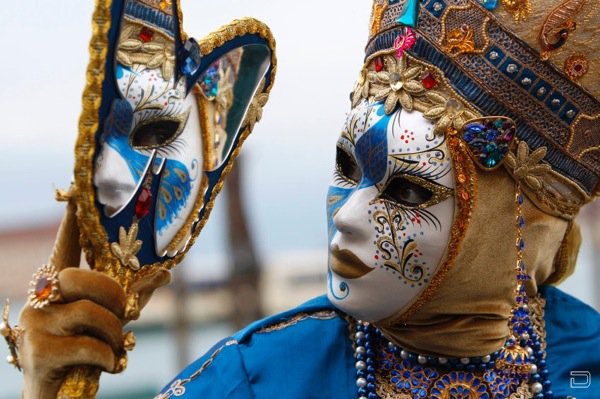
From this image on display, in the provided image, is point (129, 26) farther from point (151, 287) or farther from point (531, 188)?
point (531, 188)

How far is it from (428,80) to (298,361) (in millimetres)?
613

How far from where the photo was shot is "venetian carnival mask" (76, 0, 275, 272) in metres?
1.75

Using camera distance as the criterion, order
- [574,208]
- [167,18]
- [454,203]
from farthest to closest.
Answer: [574,208], [454,203], [167,18]

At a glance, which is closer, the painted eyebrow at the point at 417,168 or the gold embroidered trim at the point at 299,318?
the painted eyebrow at the point at 417,168

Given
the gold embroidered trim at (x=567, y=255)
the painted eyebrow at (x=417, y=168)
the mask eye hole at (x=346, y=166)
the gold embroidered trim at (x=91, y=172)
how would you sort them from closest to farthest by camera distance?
the gold embroidered trim at (x=91, y=172), the painted eyebrow at (x=417, y=168), the mask eye hole at (x=346, y=166), the gold embroidered trim at (x=567, y=255)

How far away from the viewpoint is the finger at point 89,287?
5.75 ft

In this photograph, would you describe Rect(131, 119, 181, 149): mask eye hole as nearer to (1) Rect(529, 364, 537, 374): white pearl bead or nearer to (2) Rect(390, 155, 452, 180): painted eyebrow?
(2) Rect(390, 155, 452, 180): painted eyebrow

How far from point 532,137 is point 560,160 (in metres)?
0.09

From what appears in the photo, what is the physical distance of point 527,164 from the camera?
2146mm

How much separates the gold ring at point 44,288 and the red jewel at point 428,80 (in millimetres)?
786

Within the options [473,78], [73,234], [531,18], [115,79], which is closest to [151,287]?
[73,234]

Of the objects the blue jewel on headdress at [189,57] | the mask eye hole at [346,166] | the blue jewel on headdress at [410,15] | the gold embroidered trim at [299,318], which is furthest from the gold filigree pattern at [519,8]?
the gold embroidered trim at [299,318]

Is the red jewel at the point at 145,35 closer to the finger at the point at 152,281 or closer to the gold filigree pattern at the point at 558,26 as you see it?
the finger at the point at 152,281

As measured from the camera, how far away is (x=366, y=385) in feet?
7.18
